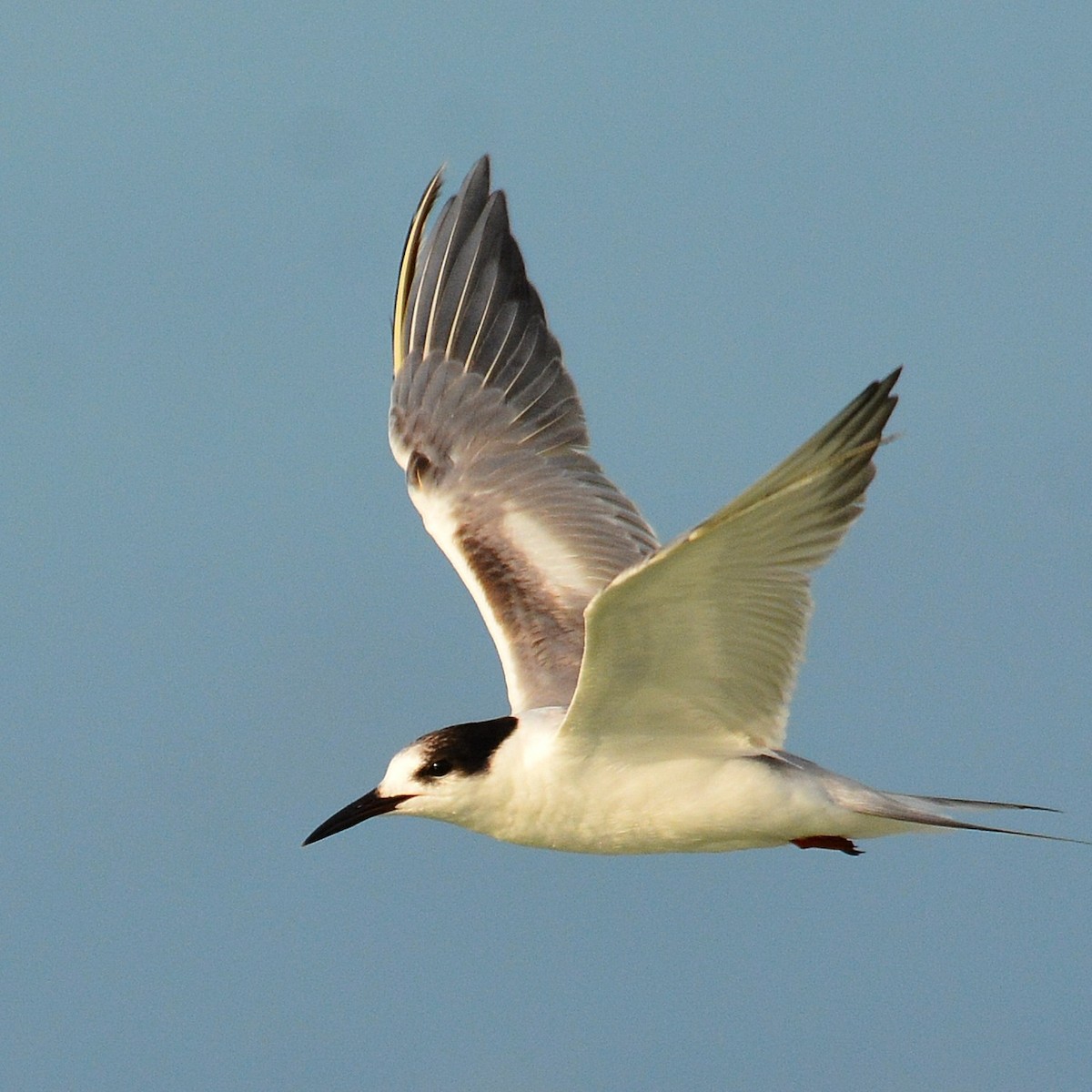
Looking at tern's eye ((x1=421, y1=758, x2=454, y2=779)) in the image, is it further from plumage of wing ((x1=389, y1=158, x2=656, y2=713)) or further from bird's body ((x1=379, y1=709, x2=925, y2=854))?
plumage of wing ((x1=389, y1=158, x2=656, y2=713))

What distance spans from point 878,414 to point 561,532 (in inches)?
147

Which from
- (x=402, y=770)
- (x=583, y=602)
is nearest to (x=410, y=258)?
(x=583, y=602)

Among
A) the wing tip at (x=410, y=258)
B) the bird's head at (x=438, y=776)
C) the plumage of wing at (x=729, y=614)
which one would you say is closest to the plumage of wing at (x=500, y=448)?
the wing tip at (x=410, y=258)

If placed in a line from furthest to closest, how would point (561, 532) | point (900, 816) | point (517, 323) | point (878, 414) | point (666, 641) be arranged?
point (517, 323) < point (561, 532) < point (900, 816) < point (666, 641) < point (878, 414)

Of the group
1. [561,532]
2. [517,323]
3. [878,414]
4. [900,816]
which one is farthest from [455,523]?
[878,414]

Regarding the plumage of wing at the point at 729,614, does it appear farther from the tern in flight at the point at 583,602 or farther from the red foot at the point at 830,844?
the red foot at the point at 830,844

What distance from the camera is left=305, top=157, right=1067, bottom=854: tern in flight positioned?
8.02 metres

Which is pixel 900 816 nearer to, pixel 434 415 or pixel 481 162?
pixel 434 415

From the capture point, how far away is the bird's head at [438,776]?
910 cm

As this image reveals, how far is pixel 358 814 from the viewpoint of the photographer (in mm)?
9289

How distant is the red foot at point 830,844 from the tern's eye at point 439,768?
1659 millimetres

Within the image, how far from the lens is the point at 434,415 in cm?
1182

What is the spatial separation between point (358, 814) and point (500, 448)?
2.98 metres

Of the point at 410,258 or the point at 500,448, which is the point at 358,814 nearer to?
the point at 500,448
